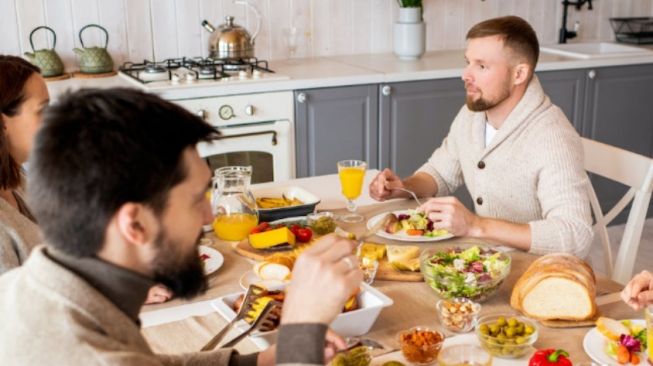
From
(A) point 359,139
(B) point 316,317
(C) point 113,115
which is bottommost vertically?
(A) point 359,139

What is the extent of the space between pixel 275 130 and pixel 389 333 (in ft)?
6.85

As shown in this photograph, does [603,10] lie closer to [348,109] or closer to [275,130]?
[348,109]

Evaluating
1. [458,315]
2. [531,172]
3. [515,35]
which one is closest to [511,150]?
[531,172]

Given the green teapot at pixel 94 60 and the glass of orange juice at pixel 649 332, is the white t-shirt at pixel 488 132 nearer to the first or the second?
the glass of orange juice at pixel 649 332

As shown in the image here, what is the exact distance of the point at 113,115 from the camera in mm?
1000

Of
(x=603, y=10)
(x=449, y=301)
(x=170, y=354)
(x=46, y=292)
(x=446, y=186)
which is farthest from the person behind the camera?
(x=603, y=10)

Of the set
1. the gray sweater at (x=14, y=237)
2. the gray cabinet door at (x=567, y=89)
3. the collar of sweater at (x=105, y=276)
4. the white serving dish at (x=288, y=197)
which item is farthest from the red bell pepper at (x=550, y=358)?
the gray cabinet door at (x=567, y=89)

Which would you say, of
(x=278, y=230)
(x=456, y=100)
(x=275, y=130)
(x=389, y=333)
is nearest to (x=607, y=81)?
(x=456, y=100)

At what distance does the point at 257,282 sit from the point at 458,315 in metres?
0.43

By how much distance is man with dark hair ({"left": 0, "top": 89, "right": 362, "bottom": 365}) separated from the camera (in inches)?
38.4

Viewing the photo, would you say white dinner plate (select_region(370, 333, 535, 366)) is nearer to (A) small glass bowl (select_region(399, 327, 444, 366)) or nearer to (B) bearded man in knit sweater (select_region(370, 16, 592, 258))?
(A) small glass bowl (select_region(399, 327, 444, 366))

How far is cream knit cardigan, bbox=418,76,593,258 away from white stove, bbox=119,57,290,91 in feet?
4.08

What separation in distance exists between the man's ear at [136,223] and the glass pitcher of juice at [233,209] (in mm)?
953

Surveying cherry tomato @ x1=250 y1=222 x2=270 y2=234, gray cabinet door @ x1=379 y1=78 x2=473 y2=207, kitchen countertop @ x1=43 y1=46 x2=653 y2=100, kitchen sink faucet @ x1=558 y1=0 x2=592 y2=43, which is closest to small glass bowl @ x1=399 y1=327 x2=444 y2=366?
cherry tomato @ x1=250 y1=222 x2=270 y2=234
